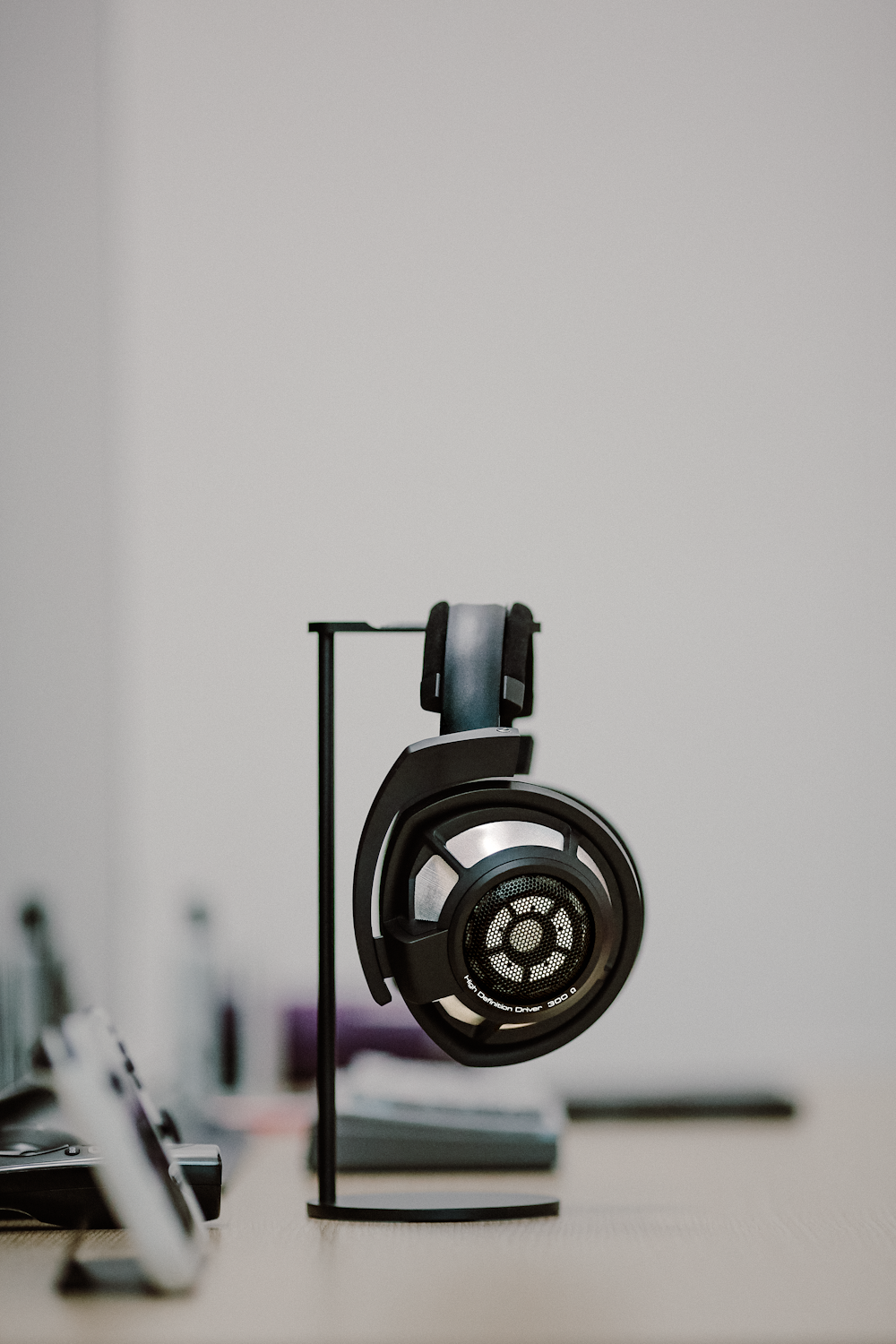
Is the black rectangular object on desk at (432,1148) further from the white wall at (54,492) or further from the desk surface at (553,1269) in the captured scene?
the white wall at (54,492)

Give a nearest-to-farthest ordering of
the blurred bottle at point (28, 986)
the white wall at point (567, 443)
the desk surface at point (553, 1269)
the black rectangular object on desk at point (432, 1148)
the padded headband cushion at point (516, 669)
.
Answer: the desk surface at point (553, 1269)
the padded headband cushion at point (516, 669)
the black rectangular object on desk at point (432, 1148)
the blurred bottle at point (28, 986)
the white wall at point (567, 443)

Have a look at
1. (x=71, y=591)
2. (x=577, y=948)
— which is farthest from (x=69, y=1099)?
(x=71, y=591)

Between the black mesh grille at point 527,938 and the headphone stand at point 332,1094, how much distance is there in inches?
5.4

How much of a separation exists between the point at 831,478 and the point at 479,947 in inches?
40.8

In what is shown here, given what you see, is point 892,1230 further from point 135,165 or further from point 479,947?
point 135,165

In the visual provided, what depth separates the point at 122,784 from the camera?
1.48 m

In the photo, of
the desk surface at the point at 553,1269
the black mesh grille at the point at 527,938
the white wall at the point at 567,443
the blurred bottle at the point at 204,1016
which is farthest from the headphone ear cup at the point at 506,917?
the white wall at the point at 567,443

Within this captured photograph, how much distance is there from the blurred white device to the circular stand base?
0.11 metres

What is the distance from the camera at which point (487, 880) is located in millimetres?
625

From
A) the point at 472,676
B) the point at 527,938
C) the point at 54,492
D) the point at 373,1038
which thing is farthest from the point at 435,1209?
the point at 54,492

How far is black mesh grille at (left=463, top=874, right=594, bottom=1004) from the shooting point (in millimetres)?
637

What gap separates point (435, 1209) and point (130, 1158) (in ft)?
0.81

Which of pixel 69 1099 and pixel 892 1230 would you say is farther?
pixel 892 1230

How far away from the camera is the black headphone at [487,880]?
2.09 ft
